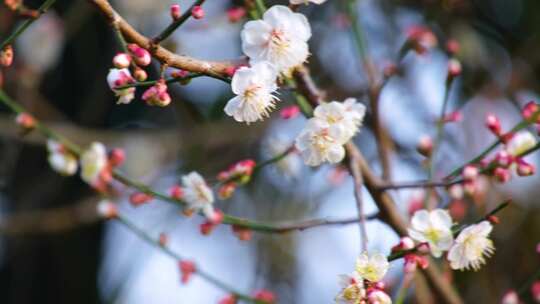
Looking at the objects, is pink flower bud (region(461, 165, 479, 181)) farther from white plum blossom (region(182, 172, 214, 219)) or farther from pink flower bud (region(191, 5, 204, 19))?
pink flower bud (region(191, 5, 204, 19))

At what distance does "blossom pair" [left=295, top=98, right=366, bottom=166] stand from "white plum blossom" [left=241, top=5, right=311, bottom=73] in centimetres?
11

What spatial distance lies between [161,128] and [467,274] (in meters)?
1.43

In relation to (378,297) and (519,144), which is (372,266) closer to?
(378,297)

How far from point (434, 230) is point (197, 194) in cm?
48

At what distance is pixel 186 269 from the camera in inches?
72.7

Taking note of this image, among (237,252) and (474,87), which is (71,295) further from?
(474,87)

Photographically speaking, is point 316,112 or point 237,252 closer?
point 316,112

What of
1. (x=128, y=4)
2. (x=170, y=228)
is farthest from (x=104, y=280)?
(x=128, y=4)

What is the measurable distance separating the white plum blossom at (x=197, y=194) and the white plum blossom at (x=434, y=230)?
1.35ft

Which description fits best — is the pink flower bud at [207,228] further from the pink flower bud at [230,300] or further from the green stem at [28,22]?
the green stem at [28,22]

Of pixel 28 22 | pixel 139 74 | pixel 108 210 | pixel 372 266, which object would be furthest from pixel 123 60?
pixel 108 210

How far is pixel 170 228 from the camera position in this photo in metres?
2.93

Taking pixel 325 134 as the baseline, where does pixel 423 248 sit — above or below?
below

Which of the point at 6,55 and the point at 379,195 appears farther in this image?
the point at 379,195
